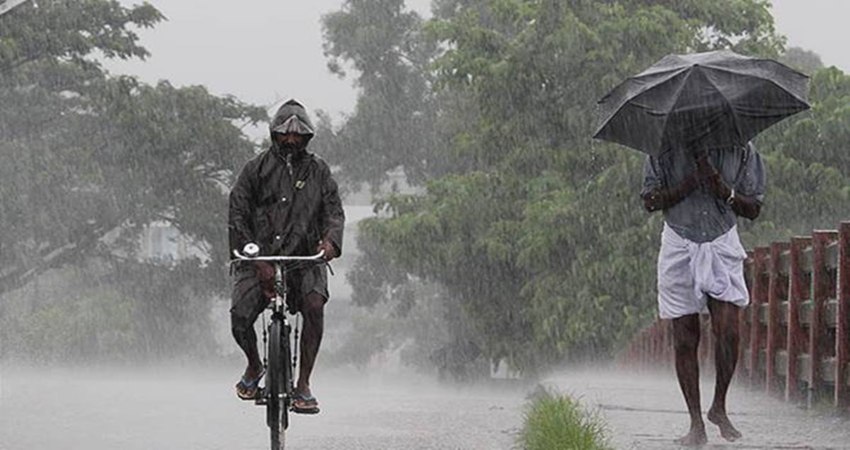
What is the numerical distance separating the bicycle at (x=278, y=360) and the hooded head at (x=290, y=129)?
0.54m

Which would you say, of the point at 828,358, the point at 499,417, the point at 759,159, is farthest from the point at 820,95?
the point at 759,159

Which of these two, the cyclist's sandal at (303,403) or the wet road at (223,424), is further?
→ the wet road at (223,424)

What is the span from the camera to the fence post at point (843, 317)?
10.1 metres

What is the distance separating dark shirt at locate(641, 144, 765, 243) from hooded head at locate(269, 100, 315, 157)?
1.61 metres

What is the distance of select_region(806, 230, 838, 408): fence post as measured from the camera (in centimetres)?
1088

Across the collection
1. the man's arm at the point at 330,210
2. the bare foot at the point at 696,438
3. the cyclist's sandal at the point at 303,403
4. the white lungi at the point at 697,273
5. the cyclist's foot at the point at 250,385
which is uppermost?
the man's arm at the point at 330,210

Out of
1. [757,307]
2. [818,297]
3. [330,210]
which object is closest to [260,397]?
[330,210]

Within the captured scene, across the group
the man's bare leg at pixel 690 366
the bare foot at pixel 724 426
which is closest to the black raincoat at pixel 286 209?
the man's bare leg at pixel 690 366

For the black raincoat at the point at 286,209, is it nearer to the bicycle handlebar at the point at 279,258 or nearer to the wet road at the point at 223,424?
the bicycle handlebar at the point at 279,258

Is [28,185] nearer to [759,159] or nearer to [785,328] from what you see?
[785,328]

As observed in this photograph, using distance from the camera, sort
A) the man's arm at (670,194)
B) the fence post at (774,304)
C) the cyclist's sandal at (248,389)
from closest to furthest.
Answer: the man's arm at (670,194) → the cyclist's sandal at (248,389) → the fence post at (774,304)

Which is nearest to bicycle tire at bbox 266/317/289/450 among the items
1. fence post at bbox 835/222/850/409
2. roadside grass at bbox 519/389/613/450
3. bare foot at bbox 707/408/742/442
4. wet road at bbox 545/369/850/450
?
roadside grass at bbox 519/389/613/450

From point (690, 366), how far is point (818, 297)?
2843 millimetres

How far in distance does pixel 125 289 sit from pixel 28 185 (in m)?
5.30
